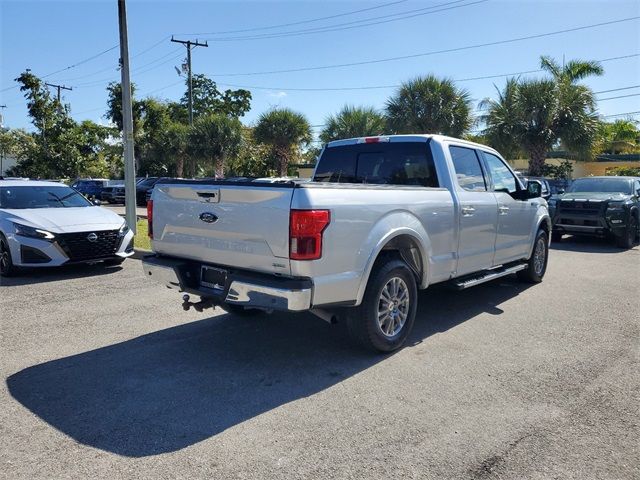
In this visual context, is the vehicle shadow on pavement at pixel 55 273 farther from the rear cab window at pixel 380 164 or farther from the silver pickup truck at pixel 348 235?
the rear cab window at pixel 380 164

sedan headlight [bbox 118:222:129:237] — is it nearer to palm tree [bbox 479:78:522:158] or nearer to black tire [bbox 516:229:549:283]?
black tire [bbox 516:229:549:283]

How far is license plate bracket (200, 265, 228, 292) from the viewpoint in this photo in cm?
455

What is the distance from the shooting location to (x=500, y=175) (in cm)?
705

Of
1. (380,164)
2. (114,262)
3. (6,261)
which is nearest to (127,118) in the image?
(114,262)

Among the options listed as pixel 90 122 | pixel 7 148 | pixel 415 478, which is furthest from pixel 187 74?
pixel 415 478

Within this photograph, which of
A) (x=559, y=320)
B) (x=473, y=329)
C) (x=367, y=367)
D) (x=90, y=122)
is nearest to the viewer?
(x=367, y=367)

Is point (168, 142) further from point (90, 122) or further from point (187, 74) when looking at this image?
point (90, 122)

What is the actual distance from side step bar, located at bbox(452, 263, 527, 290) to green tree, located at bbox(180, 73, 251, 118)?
51.7 metres

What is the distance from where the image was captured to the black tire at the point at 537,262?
314 inches

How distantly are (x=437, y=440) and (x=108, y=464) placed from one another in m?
1.99

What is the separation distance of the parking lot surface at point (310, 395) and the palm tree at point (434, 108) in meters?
18.6

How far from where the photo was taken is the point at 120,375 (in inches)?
172

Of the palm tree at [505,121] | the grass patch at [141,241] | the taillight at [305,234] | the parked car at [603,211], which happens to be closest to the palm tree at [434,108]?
the palm tree at [505,121]

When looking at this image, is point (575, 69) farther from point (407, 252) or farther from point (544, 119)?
point (407, 252)
